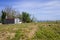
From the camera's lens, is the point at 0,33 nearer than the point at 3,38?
No

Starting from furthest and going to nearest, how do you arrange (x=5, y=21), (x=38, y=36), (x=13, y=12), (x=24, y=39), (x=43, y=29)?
(x=13, y=12)
(x=5, y=21)
(x=43, y=29)
(x=38, y=36)
(x=24, y=39)

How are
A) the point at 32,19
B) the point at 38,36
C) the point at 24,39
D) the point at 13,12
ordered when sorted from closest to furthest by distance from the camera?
the point at 24,39, the point at 38,36, the point at 32,19, the point at 13,12

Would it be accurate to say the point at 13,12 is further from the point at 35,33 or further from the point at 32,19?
the point at 35,33

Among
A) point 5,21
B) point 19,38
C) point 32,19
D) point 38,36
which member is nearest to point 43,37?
point 38,36

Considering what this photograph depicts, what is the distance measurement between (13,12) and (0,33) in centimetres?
3964

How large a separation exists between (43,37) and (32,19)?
3568 cm

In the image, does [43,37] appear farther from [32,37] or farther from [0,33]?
[0,33]

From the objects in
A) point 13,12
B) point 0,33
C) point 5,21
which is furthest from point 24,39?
point 13,12

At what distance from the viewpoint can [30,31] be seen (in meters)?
16.4

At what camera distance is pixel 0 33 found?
15773 mm

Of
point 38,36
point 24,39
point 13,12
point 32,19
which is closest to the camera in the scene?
point 24,39

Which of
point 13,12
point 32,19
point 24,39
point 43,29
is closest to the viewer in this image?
point 24,39

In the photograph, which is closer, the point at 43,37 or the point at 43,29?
the point at 43,37

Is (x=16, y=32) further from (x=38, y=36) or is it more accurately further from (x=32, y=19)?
(x=32, y=19)
